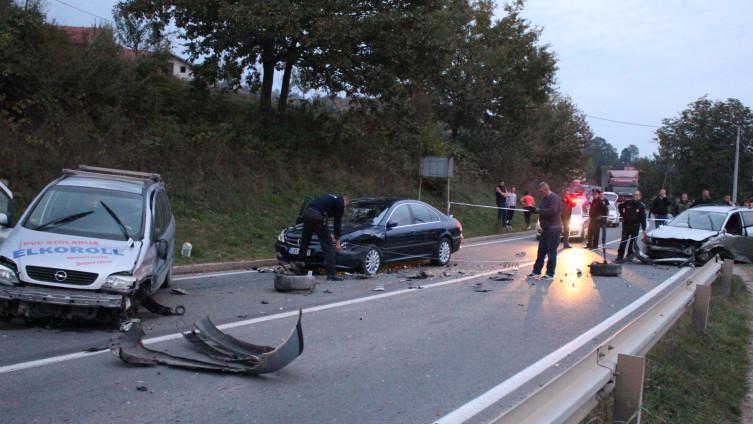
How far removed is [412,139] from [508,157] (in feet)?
51.6

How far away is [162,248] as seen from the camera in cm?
912

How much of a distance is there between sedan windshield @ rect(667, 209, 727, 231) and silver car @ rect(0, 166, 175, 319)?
13675mm

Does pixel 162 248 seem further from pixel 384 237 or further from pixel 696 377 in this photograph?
pixel 696 377

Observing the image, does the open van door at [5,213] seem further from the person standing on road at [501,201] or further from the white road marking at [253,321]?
the person standing on road at [501,201]

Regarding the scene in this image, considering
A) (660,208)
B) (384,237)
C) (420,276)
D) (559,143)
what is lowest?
(420,276)

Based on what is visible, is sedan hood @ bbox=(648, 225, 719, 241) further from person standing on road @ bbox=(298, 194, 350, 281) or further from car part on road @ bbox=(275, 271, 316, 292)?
car part on road @ bbox=(275, 271, 316, 292)

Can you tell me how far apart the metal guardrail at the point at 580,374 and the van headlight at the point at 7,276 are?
4.98 metres

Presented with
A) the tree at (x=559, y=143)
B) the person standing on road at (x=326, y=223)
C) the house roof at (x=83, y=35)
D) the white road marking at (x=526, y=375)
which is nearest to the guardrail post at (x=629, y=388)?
the white road marking at (x=526, y=375)

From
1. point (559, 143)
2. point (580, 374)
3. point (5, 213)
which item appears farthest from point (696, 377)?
point (559, 143)

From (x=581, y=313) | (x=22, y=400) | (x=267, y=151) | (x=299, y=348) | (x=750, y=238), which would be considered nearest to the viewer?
(x=22, y=400)

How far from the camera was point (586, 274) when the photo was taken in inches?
591

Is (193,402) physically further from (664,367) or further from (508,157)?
(508,157)

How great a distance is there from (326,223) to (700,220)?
432 inches

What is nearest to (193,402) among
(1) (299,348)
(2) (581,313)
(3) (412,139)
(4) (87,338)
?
(1) (299,348)
